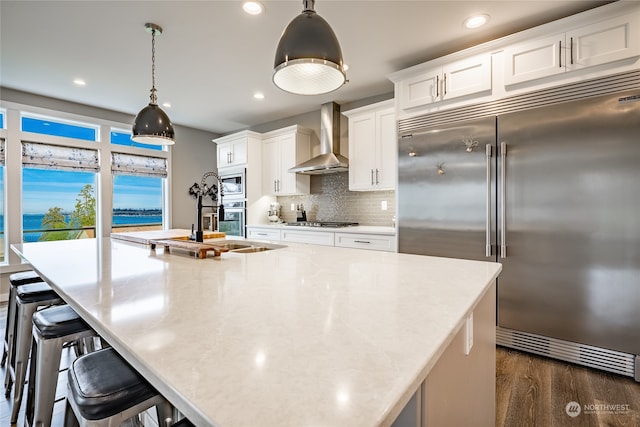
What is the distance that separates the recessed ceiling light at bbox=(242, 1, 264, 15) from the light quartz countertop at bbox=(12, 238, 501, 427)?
1.89 m

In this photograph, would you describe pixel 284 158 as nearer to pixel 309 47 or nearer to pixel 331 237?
pixel 331 237

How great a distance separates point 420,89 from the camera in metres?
2.84

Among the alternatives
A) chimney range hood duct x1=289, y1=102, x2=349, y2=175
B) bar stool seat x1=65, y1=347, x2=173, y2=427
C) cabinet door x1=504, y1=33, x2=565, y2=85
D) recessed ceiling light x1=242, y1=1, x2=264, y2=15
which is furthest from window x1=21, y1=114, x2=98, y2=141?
cabinet door x1=504, y1=33, x2=565, y2=85

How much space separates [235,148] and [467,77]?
3.43 metres

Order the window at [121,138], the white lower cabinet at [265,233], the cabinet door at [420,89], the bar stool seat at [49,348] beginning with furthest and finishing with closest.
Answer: the window at [121,138] → the white lower cabinet at [265,233] → the cabinet door at [420,89] → the bar stool seat at [49,348]

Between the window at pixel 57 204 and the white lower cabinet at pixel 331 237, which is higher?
the window at pixel 57 204

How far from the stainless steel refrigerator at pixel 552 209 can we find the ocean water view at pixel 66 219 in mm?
4351

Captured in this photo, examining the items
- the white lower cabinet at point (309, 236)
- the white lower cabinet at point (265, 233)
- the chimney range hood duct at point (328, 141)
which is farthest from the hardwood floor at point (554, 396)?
the chimney range hood duct at point (328, 141)

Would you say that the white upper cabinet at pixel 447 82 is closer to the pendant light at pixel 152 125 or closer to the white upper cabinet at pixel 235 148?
the pendant light at pixel 152 125

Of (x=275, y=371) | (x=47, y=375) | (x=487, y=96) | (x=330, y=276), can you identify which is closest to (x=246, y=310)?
(x=275, y=371)

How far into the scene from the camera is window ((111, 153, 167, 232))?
461 cm

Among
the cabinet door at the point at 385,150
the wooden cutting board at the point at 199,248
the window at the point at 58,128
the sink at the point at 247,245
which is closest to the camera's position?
the wooden cutting board at the point at 199,248

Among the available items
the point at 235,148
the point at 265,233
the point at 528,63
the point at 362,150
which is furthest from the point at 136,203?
the point at 528,63

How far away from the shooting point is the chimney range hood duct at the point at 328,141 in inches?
157
